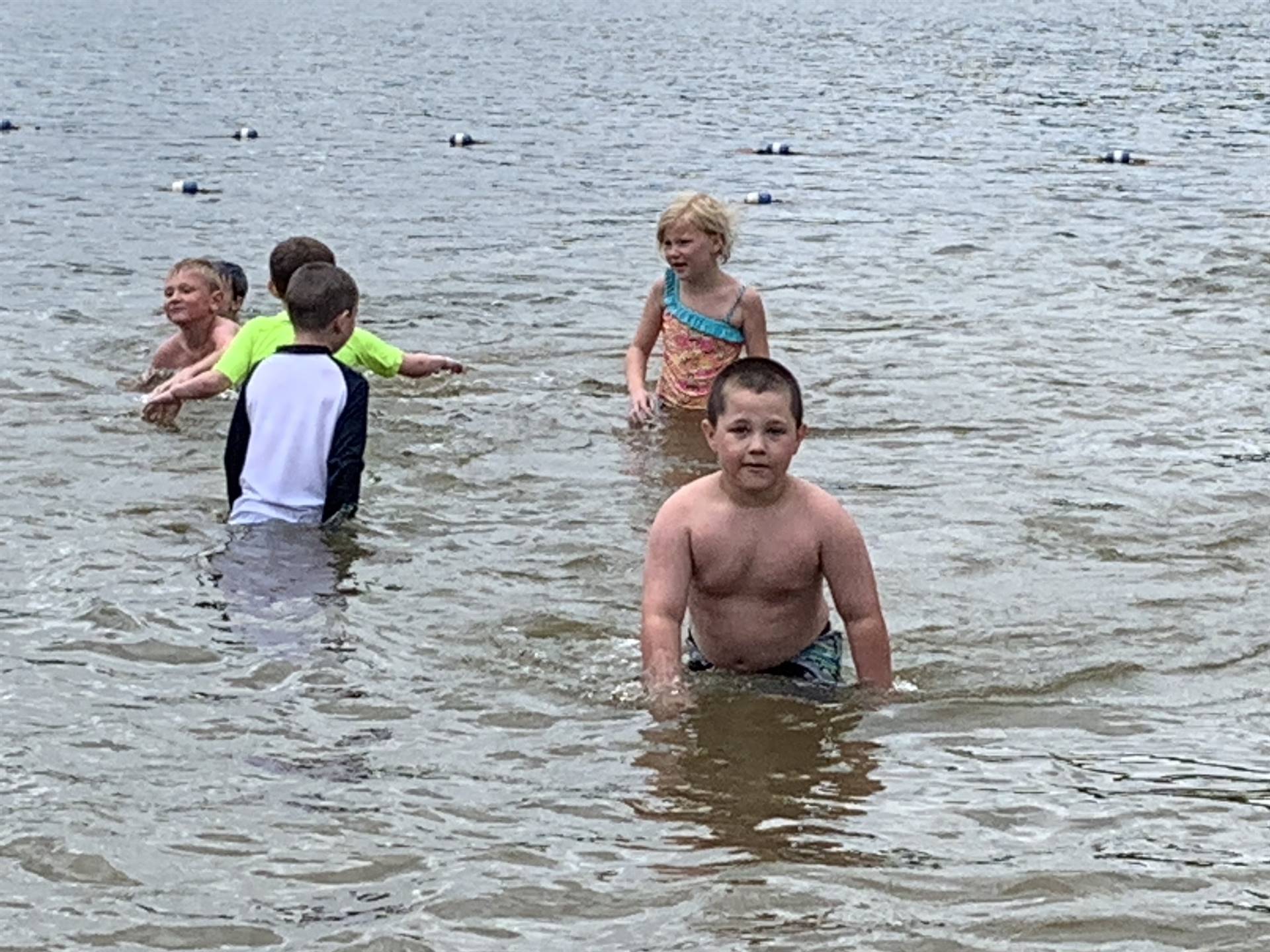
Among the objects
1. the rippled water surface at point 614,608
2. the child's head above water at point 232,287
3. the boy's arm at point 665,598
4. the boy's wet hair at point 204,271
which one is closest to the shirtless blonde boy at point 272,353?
the rippled water surface at point 614,608

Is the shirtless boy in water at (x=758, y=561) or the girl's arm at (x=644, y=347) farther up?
the girl's arm at (x=644, y=347)

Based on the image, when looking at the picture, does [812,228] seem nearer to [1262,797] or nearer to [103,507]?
[103,507]

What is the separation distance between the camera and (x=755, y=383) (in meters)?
6.50

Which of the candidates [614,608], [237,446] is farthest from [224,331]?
[614,608]

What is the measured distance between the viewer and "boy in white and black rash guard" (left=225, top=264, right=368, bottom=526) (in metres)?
8.45

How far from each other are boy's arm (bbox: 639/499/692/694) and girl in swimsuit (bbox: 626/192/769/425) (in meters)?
4.08

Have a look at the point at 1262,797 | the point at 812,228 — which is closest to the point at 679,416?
the point at 1262,797

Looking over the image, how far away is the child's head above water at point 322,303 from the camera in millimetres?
8461

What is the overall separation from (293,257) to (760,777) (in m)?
4.52

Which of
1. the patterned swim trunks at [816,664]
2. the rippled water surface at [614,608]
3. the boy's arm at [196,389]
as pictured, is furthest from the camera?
the boy's arm at [196,389]

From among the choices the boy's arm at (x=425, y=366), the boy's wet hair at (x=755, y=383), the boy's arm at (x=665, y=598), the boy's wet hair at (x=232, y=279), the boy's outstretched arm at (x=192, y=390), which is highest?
the boy's wet hair at (x=232, y=279)

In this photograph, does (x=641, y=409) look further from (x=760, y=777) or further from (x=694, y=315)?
(x=760, y=777)

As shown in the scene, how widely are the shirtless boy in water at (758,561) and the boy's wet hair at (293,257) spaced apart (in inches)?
138

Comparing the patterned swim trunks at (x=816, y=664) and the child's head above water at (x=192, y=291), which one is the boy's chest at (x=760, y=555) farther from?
the child's head above water at (x=192, y=291)
